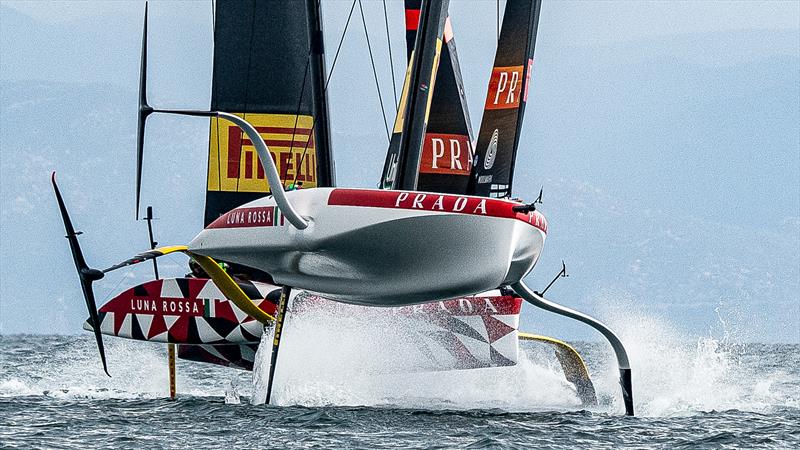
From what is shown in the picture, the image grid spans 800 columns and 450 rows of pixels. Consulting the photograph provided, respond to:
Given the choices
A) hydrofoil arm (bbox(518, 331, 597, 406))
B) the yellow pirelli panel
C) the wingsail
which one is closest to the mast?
the wingsail

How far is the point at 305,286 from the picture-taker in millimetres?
10992

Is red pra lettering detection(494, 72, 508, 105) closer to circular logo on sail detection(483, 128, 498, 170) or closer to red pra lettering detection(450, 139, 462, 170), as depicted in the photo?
circular logo on sail detection(483, 128, 498, 170)

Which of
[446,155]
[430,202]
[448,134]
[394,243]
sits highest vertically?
[448,134]

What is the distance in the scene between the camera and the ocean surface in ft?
32.3

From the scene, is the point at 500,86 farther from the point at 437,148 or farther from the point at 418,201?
the point at 418,201

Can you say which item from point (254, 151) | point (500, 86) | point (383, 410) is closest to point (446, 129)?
point (500, 86)

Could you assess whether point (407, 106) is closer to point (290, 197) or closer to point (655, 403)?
point (290, 197)

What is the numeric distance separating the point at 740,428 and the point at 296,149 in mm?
6019

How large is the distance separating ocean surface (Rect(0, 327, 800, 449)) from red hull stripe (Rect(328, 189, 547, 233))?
147cm

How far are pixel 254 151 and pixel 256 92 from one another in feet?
2.00

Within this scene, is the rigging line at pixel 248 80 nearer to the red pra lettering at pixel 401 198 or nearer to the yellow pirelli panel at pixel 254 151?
the yellow pirelli panel at pixel 254 151

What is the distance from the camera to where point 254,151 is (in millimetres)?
15828

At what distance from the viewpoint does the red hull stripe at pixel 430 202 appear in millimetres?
9883

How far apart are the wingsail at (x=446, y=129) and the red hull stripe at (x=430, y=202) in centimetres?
406
